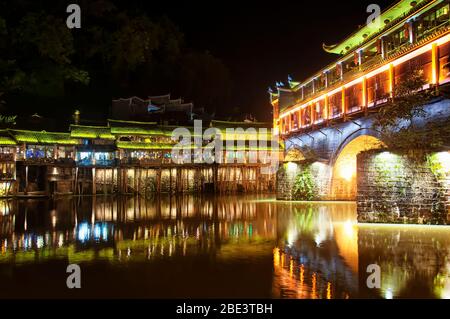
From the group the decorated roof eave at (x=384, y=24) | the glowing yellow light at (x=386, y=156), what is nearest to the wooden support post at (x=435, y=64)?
the decorated roof eave at (x=384, y=24)

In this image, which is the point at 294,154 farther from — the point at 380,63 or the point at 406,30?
the point at 406,30

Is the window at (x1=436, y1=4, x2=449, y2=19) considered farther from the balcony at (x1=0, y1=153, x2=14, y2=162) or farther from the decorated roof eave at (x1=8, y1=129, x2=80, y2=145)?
the balcony at (x1=0, y1=153, x2=14, y2=162)

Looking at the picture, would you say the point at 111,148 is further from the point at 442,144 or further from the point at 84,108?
the point at 442,144

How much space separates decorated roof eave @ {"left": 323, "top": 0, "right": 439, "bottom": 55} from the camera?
20688 mm

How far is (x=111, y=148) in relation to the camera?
4384 cm

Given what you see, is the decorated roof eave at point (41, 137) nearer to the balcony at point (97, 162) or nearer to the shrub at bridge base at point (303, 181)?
the balcony at point (97, 162)

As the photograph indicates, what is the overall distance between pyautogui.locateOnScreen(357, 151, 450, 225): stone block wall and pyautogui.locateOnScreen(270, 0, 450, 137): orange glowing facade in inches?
142

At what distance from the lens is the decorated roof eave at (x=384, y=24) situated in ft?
67.9

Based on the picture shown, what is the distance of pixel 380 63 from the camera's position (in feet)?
75.8

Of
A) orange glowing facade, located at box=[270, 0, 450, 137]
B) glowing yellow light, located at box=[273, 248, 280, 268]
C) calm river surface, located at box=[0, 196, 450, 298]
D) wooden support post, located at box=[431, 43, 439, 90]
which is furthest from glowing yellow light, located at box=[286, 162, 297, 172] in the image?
glowing yellow light, located at box=[273, 248, 280, 268]

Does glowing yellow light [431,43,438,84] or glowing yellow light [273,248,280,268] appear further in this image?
glowing yellow light [431,43,438,84]

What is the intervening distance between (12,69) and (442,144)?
24.4 m

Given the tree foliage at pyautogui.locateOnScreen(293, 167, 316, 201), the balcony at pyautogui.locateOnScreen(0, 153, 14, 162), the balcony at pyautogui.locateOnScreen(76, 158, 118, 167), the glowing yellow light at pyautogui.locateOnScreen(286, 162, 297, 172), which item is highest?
the balcony at pyautogui.locateOnScreen(0, 153, 14, 162)

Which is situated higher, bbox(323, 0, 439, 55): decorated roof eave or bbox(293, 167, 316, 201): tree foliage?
bbox(323, 0, 439, 55): decorated roof eave
